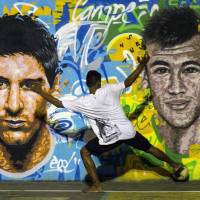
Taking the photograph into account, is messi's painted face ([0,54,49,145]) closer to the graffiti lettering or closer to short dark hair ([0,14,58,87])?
short dark hair ([0,14,58,87])

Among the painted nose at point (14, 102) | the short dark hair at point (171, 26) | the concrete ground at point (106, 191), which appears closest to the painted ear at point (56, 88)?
the painted nose at point (14, 102)

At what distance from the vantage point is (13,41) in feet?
34.1

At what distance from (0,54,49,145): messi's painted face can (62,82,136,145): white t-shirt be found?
1432 millimetres

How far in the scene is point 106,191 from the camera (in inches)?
364

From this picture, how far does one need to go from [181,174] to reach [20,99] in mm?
2849

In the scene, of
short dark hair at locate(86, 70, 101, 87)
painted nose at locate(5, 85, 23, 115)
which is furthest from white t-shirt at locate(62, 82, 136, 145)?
painted nose at locate(5, 85, 23, 115)

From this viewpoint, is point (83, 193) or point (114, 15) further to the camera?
Answer: point (114, 15)

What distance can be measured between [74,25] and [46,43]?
542mm

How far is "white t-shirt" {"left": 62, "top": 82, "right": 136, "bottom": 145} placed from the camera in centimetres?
905

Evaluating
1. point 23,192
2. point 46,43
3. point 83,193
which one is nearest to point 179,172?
point 83,193

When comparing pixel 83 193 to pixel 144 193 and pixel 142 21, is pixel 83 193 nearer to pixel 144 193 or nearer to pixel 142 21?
pixel 144 193

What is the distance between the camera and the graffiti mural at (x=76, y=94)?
33.2ft

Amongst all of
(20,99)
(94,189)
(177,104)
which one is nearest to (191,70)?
(177,104)

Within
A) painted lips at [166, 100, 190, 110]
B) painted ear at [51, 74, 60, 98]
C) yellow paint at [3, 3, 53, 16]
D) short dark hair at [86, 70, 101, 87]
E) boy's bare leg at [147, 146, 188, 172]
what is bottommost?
boy's bare leg at [147, 146, 188, 172]
